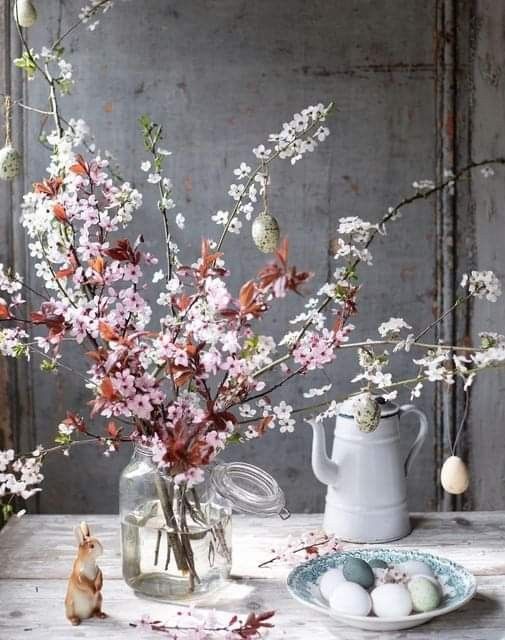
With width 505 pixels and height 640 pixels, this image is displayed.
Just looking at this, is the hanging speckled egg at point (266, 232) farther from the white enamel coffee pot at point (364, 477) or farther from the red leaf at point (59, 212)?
the red leaf at point (59, 212)

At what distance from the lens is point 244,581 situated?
1.54 metres

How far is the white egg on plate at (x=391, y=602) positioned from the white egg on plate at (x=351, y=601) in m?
0.01

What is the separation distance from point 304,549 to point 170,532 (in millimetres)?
300

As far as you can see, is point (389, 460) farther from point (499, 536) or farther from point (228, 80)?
point (228, 80)

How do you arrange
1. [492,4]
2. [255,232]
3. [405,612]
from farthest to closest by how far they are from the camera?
[492,4] → [255,232] → [405,612]

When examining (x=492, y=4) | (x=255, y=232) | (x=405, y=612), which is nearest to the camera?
(x=405, y=612)

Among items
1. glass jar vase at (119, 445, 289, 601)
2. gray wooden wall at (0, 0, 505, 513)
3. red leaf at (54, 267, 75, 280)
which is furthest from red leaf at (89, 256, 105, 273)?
gray wooden wall at (0, 0, 505, 513)

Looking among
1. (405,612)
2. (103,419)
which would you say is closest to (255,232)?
(405,612)

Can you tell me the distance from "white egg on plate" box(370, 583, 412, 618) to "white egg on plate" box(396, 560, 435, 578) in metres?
0.08

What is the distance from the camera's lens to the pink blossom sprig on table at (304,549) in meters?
1.61

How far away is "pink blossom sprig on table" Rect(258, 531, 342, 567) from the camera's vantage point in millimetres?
1607

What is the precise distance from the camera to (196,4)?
2482 millimetres

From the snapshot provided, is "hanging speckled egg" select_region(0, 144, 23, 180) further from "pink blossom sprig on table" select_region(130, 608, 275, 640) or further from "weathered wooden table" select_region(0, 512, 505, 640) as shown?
"pink blossom sprig on table" select_region(130, 608, 275, 640)

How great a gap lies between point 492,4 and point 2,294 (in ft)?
4.77
